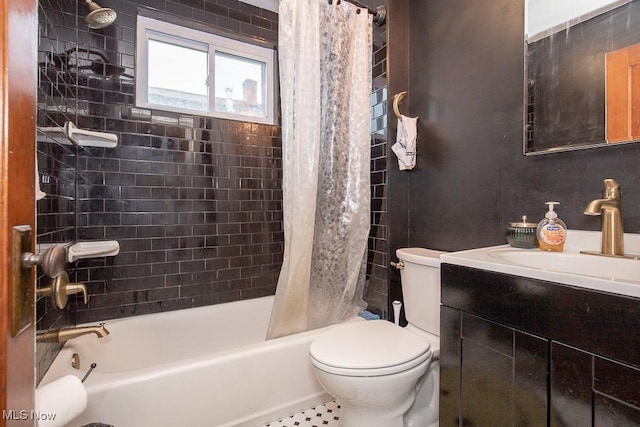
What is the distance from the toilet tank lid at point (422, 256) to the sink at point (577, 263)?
0.26 m

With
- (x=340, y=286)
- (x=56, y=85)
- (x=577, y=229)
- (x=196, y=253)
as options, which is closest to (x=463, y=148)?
(x=577, y=229)

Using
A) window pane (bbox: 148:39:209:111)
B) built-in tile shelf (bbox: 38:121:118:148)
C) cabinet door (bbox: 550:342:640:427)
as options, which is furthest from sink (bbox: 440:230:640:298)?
window pane (bbox: 148:39:209:111)

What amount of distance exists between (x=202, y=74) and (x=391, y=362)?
6.73ft

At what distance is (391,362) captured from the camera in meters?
1.12

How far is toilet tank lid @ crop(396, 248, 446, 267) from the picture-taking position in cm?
136

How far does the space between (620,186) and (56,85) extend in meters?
2.17

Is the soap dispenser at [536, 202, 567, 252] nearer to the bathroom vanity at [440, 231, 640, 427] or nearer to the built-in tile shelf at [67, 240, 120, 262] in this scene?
the bathroom vanity at [440, 231, 640, 427]

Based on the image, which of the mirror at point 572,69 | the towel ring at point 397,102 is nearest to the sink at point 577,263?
the mirror at point 572,69

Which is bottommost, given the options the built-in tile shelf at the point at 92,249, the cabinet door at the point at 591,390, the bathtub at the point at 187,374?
the bathtub at the point at 187,374

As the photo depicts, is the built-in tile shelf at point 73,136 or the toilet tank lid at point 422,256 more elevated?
the built-in tile shelf at point 73,136

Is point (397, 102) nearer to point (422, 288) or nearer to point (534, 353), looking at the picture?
point (422, 288)

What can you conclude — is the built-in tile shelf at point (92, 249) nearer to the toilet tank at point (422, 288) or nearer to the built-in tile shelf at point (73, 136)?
the built-in tile shelf at point (73, 136)

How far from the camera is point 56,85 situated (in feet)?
4.12

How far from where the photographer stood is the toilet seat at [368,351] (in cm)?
109
